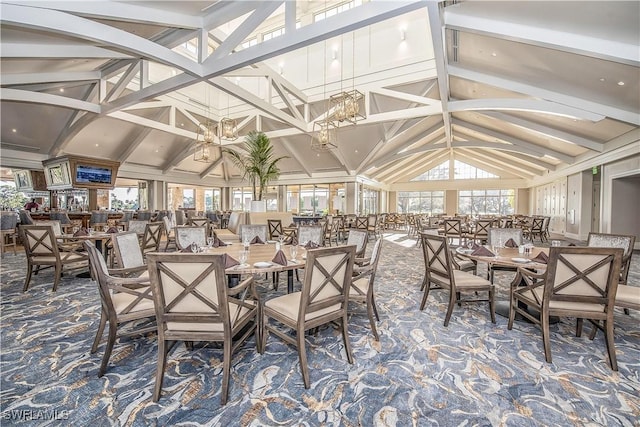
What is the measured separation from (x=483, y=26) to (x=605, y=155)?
6.94 metres

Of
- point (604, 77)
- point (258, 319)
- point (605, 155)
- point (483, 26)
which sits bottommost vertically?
point (258, 319)

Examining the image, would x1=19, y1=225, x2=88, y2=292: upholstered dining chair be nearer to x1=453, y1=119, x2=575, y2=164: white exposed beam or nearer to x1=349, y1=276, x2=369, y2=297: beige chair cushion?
x1=349, y1=276, x2=369, y2=297: beige chair cushion

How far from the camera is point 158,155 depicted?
40.6ft

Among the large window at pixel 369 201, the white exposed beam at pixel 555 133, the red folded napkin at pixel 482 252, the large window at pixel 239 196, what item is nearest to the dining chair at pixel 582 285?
the red folded napkin at pixel 482 252

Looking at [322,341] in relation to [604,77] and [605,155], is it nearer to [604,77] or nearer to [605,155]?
[604,77]

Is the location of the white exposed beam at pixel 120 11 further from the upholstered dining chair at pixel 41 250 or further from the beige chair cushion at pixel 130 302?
the beige chair cushion at pixel 130 302

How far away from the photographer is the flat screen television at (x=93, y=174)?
8697mm

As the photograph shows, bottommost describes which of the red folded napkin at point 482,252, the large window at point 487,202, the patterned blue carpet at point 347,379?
the patterned blue carpet at point 347,379

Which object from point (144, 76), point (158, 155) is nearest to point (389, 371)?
point (144, 76)

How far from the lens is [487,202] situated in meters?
18.0

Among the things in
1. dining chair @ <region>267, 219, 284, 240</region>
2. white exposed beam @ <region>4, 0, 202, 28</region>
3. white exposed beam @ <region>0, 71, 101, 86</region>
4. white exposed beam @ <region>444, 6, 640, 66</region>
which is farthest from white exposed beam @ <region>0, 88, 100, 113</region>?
white exposed beam @ <region>444, 6, 640, 66</region>

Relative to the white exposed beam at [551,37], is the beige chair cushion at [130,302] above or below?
below

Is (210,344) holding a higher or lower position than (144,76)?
lower

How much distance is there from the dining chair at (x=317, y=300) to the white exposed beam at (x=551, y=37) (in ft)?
13.5
